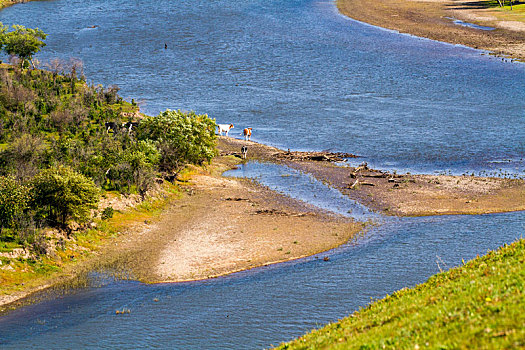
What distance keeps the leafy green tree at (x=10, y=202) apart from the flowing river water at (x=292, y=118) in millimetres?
6140

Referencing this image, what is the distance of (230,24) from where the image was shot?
122812 millimetres

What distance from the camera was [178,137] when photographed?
46.0 m

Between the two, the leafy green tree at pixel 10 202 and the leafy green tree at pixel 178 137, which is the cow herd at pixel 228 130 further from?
the leafy green tree at pixel 10 202

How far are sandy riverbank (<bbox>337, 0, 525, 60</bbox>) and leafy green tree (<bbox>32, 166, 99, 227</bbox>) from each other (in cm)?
7420

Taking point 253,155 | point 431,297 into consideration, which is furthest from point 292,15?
point 431,297

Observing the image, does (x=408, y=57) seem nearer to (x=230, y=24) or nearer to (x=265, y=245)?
(x=230, y=24)

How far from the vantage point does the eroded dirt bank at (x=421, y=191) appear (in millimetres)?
41094

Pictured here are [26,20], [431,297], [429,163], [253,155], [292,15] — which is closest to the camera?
[431,297]

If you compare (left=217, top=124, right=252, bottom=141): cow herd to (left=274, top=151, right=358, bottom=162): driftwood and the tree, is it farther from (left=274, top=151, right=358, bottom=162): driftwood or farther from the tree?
the tree

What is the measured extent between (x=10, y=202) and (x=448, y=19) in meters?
104

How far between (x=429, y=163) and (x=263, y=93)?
29.1m

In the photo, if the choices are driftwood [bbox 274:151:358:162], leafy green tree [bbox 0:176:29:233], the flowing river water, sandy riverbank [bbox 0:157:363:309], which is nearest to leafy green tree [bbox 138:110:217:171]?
sandy riverbank [bbox 0:157:363:309]

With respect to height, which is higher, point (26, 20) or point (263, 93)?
point (26, 20)

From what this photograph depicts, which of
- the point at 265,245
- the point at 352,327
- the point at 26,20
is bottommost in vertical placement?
the point at 265,245
